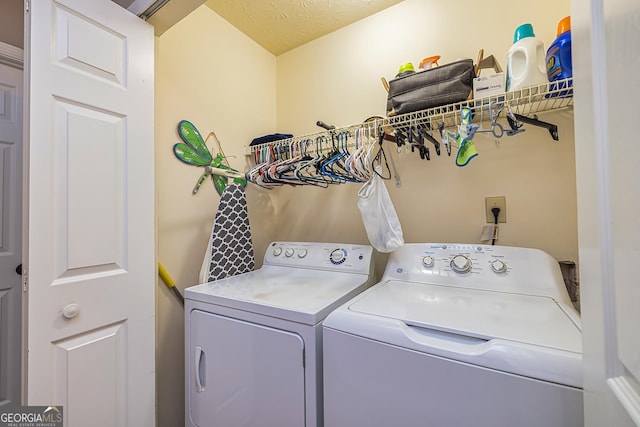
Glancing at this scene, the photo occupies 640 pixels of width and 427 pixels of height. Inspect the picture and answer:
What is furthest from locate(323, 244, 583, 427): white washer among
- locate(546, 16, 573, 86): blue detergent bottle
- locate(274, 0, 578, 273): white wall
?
locate(546, 16, 573, 86): blue detergent bottle

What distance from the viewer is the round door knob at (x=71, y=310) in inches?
35.8

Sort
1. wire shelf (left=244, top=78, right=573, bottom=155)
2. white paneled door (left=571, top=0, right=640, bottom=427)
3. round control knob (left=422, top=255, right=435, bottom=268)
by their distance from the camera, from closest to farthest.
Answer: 1. white paneled door (left=571, top=0, right=640, bottom=427)
2. wire shelf (left=244, top=78, right=573, bottom=155)
3. round control knob (left=422, top=255, right=435, bottom=268)

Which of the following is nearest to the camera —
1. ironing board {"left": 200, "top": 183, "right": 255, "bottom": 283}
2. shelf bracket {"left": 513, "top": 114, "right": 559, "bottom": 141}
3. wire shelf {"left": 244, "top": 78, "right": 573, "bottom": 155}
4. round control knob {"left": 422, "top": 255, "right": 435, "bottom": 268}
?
wire shelf {"left": 244, "top": 78, "right": 573, "bottom": 155}

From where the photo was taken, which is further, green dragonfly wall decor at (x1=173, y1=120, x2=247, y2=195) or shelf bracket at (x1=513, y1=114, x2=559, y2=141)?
green dragonfly wall decor at (x1=173, y1=120, x2=247, y2=195)

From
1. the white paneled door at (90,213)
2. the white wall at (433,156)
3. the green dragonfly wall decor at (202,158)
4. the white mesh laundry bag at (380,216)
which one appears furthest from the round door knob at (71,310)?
the white wall at (433,156)

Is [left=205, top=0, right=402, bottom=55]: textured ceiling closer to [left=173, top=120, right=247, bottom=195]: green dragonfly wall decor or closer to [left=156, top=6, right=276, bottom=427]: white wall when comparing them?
[left=156, top=6, right=276, bottom=427]: white wall

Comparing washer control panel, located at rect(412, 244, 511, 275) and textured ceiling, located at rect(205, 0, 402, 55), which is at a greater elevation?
textured ceiling, located at rect(205, 0, 402, 55)

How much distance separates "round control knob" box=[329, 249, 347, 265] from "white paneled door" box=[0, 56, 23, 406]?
1.83m

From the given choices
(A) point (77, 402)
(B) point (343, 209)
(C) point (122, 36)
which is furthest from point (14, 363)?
(B) point (343, 209)

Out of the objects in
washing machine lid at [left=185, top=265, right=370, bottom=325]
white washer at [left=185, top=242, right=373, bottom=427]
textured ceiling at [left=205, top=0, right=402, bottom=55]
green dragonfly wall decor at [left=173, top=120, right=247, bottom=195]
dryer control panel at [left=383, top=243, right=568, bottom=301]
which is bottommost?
white washer at [left=185, top=242, right=373, bottom=427]

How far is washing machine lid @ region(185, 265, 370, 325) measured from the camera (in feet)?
3.13

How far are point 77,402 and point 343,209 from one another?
1559mm

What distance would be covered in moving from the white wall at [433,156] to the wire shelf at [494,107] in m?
0.14

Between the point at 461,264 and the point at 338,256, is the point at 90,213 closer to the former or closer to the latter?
the point at 338,256
